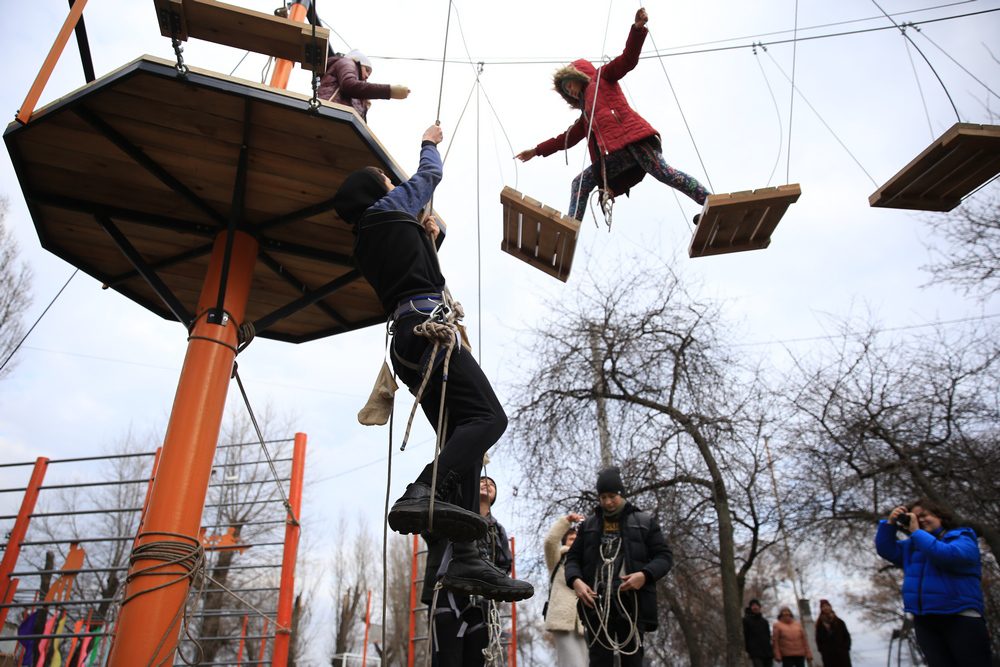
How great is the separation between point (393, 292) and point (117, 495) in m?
23.3

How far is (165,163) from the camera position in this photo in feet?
17.1

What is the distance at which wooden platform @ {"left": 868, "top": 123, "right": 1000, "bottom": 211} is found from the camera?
4.34 metres

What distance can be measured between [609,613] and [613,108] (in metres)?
3.91

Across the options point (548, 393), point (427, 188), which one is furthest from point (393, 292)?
point (548, 393)

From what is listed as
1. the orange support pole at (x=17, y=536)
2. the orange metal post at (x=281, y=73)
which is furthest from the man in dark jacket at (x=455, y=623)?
the orange metal post at (x=281, y=73)

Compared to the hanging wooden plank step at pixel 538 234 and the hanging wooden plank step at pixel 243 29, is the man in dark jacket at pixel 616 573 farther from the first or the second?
the hanging wooden plank step at pixel 243 29

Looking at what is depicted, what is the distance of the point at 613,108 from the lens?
5492mm

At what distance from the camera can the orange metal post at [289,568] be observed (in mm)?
5764

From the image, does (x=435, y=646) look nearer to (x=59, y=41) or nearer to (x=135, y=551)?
(x=135, y=551)

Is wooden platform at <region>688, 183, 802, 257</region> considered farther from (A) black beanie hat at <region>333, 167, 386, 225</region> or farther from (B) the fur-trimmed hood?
(A) black beanie hat at <region>333, 167, 386, 225</region>

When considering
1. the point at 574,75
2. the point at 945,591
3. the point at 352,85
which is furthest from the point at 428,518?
the point at 352,85

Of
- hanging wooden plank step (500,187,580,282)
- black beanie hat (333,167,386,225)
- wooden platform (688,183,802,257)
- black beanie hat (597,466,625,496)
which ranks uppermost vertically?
hanging wooden plank step (500,187,580,282)

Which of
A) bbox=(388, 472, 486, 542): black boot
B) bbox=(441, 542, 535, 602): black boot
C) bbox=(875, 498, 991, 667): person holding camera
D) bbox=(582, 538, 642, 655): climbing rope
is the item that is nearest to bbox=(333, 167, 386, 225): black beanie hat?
bbox=(388, 472, 486, 542): black boot

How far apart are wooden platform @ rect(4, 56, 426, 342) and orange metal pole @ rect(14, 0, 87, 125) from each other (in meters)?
0.08
